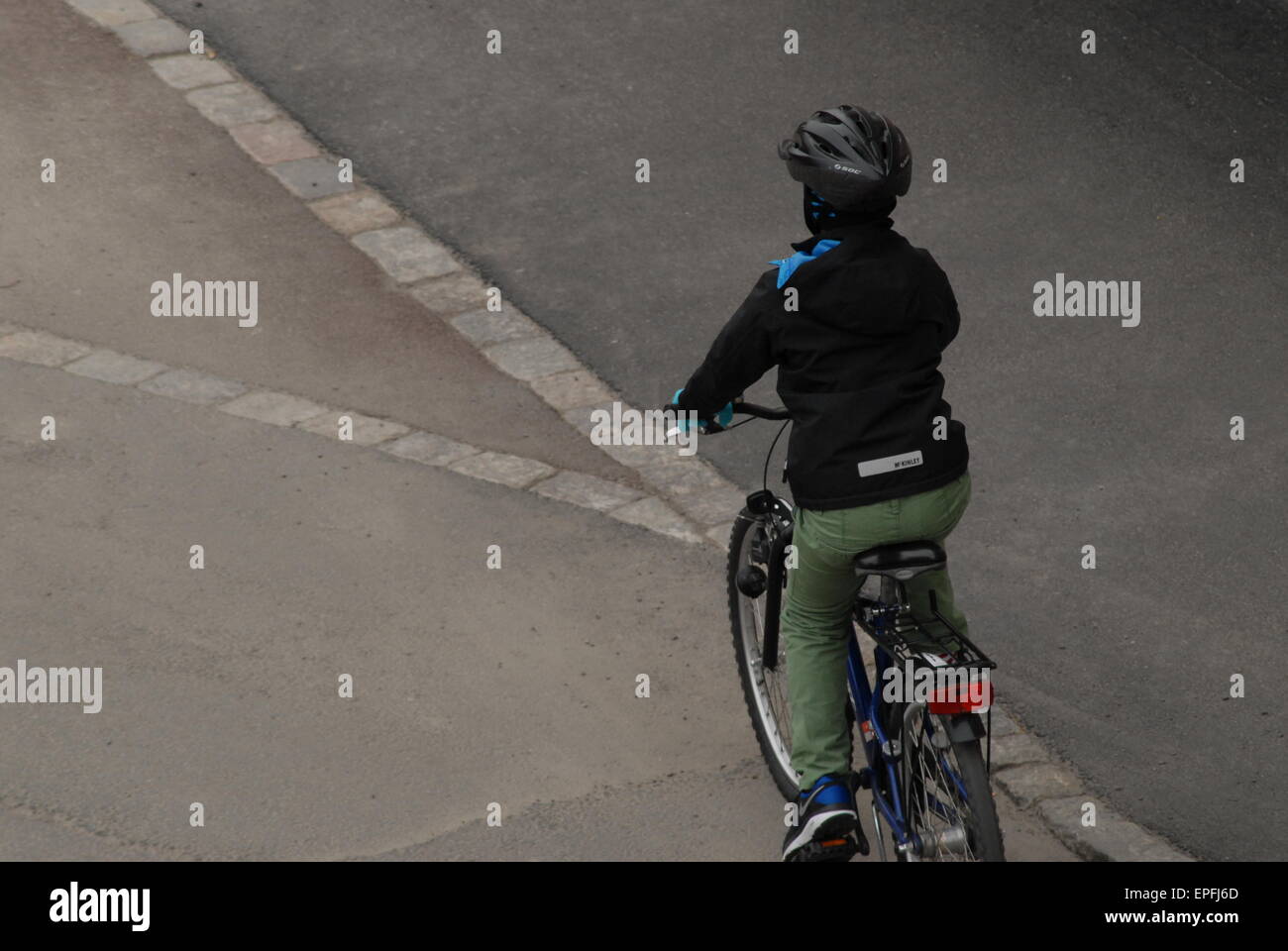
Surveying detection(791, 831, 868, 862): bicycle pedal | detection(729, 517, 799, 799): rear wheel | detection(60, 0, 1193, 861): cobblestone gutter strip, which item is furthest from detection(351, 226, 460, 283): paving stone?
detection(791, 831, 868, 862): bicycle pedal

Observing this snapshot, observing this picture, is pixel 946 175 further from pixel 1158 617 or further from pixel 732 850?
pixel 732 850

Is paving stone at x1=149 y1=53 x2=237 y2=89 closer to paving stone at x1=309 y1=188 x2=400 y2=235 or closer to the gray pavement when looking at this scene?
the gray pavement

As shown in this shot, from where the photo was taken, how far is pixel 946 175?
10.2 m

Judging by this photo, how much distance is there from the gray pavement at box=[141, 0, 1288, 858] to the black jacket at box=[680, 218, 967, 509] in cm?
180

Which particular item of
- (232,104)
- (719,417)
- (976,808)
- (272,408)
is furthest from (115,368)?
(976,808)

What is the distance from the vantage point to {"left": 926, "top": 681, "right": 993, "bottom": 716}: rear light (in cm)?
464

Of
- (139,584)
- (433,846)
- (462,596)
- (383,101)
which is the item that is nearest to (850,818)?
(433,846)

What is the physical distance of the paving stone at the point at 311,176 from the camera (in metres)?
10.1

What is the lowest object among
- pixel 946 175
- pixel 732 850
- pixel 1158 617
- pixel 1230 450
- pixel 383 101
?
pixel 732 850

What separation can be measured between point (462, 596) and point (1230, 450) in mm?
3439

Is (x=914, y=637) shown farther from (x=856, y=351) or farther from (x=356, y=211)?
(x=356, y=211)

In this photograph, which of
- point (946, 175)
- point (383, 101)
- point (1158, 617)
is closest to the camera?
point (1158, 617)

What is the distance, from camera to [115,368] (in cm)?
845

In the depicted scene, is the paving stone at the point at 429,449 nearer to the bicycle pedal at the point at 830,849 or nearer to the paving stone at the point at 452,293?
the paving stone at the point at 452,293
